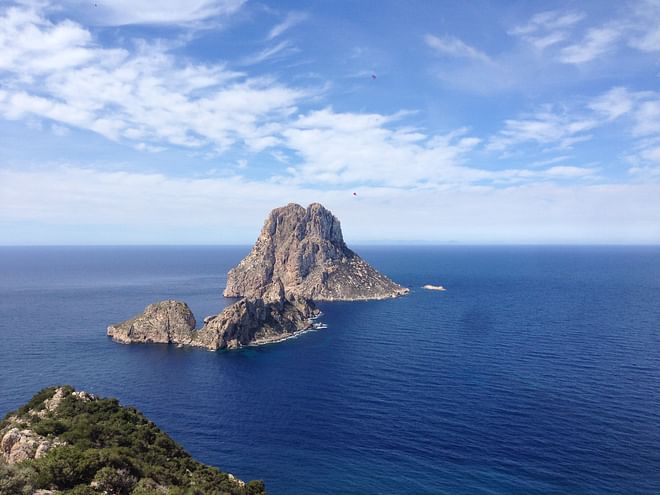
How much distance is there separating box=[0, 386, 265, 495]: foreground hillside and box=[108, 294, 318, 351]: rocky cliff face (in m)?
89.5

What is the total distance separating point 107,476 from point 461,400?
75.1 meters

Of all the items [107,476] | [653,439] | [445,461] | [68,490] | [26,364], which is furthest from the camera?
[26,364]

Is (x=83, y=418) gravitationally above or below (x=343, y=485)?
above

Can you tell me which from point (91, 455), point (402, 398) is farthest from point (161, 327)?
point (91, 455)

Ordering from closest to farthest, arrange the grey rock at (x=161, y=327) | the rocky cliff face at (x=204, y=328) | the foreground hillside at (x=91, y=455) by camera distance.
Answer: the foreground hillside at (x=91, y=455), the rocky cliff face at (x=204, y=328), the grey rock at (x=161, y=327)

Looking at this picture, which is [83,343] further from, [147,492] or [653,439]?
[653,439]

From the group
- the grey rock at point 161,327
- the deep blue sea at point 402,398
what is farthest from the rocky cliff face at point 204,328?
the deep blue sea at point 402,398

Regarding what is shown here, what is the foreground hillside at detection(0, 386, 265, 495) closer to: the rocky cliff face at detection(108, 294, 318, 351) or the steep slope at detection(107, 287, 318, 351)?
the rocky cliff face at detection(108, 294, 318, 351)

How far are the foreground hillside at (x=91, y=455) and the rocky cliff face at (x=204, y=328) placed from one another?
8949 centimetres

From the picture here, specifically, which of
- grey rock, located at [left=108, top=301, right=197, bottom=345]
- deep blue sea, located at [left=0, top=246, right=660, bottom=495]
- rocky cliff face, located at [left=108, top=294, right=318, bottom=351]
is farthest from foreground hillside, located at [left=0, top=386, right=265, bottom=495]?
grey rock, located at [left=108, top=301, right=197, bottom=345]

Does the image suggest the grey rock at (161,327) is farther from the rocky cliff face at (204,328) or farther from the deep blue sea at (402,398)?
the deep blue sea at (402,398)

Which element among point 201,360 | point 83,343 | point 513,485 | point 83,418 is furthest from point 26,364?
point 513,485

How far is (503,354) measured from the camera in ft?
405

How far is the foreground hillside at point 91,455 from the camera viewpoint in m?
32.5
